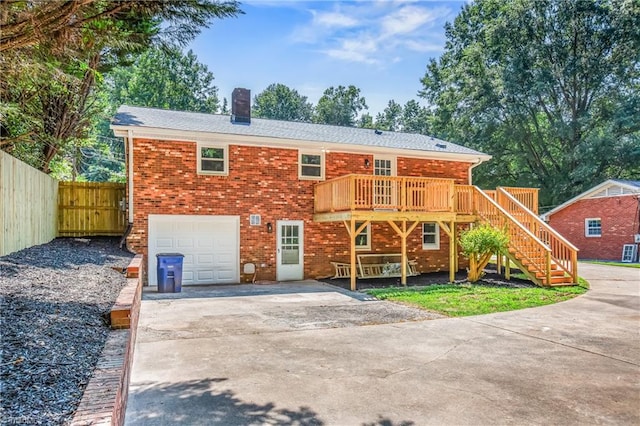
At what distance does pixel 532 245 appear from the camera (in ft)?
40.0

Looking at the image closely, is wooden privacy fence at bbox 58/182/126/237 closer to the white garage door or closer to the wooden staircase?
the white garage door

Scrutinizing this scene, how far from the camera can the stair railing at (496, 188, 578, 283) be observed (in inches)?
468

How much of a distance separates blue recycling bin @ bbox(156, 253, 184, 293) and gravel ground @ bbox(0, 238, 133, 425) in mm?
3996

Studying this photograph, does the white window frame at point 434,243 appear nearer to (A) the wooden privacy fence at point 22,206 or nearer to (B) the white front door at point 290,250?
(B) the white front door at point 290,250

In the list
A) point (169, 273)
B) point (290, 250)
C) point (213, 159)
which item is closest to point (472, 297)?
point (290, 250)

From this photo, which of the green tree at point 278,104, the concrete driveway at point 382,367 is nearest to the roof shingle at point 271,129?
the concrete driveway at point 382,367

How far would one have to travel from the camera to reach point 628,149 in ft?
82.7

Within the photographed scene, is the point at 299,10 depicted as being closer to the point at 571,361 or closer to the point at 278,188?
the point at 278,188

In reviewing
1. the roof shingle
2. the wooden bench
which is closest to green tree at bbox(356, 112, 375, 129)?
the roof shingle

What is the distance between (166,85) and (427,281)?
106 ft

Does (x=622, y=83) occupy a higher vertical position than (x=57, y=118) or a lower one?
higher

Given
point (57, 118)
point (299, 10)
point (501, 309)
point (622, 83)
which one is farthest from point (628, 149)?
point (57, 118)

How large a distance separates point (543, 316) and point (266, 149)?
354 inches

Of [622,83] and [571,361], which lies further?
[622,83]
